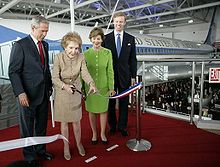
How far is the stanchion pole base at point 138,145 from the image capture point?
2.53 meters

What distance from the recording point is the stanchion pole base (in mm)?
2529

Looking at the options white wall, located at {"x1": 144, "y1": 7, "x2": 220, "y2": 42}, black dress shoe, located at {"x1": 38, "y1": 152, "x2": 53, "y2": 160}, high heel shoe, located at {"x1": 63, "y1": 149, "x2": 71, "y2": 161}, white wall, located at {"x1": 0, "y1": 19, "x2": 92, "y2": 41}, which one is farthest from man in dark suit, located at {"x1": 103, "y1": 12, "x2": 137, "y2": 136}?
white wall, located at {"x1": 144, "y1": 7, "x2": 220, "y2": 42}

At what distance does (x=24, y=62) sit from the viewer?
76.2 inches

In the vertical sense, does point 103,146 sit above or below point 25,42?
below

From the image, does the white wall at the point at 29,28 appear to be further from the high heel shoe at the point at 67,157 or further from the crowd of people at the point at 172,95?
the high heel shoe at the point at 67,157

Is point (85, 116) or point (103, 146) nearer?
point (103, 146)

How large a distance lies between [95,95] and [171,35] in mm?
22807

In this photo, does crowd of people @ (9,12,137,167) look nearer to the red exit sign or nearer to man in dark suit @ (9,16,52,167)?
man in dark suit @ (9,16,52,167)

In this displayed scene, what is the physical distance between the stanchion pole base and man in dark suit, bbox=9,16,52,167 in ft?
3.69

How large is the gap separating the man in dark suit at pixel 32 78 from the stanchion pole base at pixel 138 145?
3.69 ft

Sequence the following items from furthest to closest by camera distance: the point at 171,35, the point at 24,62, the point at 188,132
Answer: the point at 171,35 → the point at 188,132 → the point at 24,62

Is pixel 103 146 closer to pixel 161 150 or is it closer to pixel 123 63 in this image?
pixel 161 150

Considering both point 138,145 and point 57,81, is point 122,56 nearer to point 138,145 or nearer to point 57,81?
point 57,81

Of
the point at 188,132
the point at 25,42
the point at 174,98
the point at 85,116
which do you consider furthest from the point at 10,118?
→ the point at 174,98
